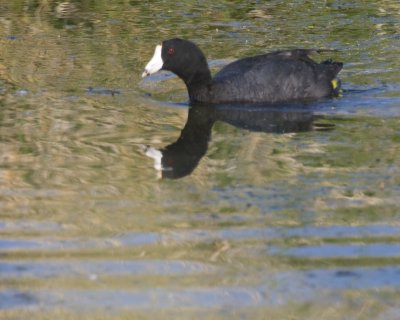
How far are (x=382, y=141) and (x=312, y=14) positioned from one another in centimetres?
467

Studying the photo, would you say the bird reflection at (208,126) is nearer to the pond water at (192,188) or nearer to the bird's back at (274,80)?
the pond water at (192,188)

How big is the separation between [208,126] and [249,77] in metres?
0.93

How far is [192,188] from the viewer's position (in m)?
5.88

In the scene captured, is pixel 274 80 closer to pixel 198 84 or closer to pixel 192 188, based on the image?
pixel 198 84

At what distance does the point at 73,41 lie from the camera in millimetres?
10445

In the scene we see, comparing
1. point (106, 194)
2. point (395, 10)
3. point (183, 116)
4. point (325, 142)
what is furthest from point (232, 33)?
point (106, 194)

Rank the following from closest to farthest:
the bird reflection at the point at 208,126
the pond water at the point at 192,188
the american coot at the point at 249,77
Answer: the pond water at the point at 192,188
the bird reflection at the point at 208,126
the american coot at the point at 249,77

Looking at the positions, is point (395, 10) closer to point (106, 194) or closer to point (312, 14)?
point (312, 14)

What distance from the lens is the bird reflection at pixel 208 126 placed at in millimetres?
6500

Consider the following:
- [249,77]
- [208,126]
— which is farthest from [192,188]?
[249,77]

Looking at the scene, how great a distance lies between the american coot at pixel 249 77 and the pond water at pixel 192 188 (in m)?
0.17

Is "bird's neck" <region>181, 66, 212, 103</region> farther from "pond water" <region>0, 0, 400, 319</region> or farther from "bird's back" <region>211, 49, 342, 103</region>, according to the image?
"pond water" <region>0, 0, 400, 319</region>

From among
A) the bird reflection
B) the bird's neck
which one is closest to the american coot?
the bird's neck

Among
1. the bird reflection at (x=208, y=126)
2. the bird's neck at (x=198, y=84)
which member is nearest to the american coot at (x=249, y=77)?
the bird's neck at (x=198, y=84)
